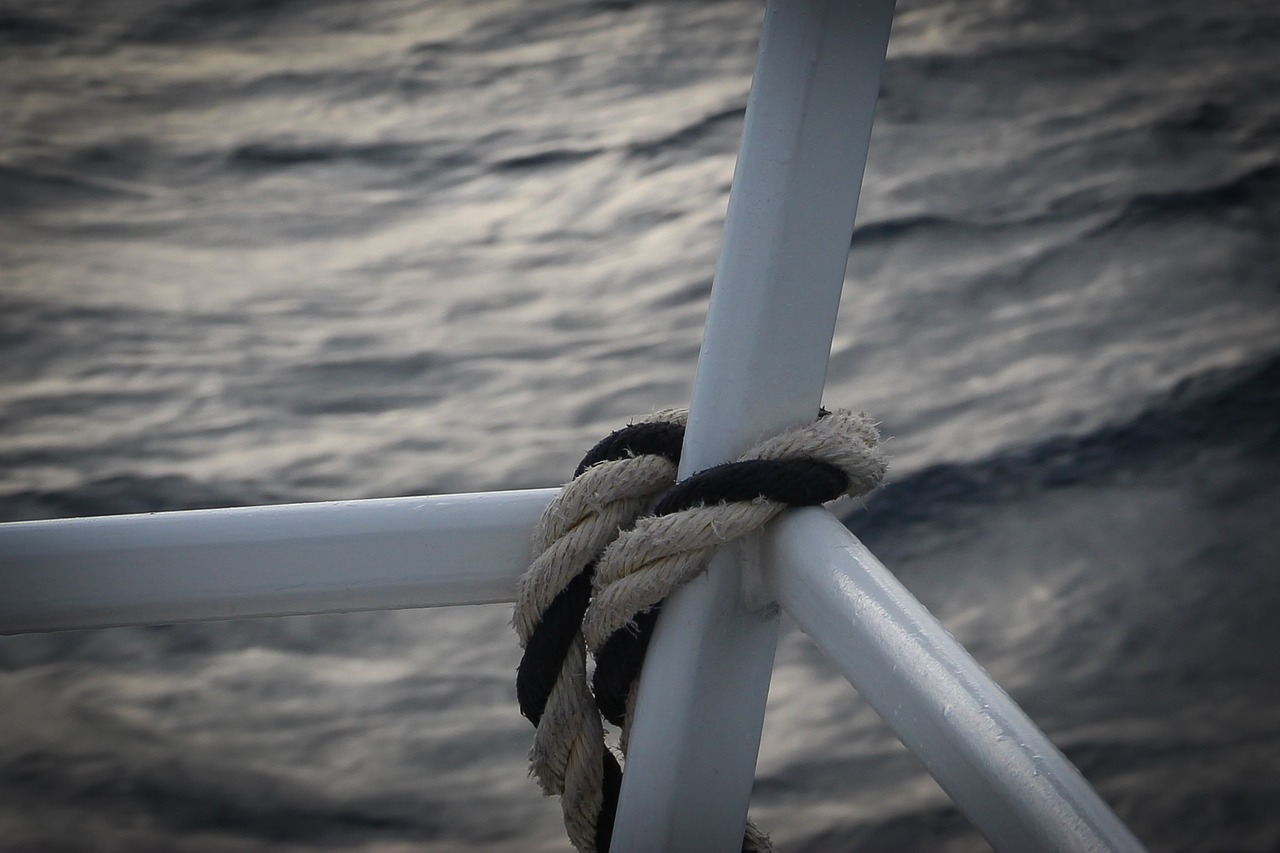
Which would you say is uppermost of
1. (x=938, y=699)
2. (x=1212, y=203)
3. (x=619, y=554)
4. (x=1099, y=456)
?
(x=1212, y=203)

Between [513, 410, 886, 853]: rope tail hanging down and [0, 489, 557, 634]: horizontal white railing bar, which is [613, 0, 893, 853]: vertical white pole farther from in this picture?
[0, 489, 557, 634]: horizontal white railing bar

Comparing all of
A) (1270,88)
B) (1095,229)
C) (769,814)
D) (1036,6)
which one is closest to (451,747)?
(769,814)

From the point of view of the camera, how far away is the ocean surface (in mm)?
1752

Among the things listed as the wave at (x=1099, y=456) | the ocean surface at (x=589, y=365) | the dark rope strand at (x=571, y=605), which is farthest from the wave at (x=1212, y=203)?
the dark rope strand at (x=571, y=605)

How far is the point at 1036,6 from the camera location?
3.29 metres

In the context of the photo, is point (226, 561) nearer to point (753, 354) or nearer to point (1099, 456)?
point (753, 354)

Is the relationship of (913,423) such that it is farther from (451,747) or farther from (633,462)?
(633,462)

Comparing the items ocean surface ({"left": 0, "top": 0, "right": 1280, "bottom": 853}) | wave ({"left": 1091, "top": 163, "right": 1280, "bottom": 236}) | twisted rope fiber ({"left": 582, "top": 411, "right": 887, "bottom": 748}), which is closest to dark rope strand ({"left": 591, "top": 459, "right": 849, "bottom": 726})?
twisted rope fiber ({"left": 582, "top": 411, "right": 887, "bottom": 748})

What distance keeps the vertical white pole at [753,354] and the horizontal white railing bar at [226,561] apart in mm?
129

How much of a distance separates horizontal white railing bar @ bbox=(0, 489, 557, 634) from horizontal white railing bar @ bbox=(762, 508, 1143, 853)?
0.18 meters

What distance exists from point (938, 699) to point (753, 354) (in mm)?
180

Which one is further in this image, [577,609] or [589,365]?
[589,365]

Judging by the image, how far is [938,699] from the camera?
0.45 metres

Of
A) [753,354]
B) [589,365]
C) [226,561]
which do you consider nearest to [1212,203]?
[589,365]
